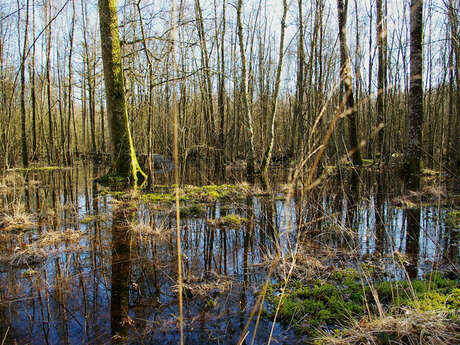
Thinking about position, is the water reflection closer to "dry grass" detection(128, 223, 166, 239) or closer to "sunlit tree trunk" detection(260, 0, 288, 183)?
"dry grass" detection(128, 223, 166, 239)

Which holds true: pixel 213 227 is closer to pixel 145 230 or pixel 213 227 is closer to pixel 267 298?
pixel 145 230

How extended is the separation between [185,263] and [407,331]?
7.03ft

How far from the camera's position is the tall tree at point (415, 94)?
6969 mm

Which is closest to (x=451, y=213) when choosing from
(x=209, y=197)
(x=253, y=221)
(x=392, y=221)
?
(x=392, y=221)

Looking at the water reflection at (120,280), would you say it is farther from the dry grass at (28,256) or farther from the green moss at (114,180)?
the green moss at (114,180)

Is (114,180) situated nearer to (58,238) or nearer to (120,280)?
(58,238)

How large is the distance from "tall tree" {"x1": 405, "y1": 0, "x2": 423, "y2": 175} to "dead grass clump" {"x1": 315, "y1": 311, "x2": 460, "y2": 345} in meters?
6.36

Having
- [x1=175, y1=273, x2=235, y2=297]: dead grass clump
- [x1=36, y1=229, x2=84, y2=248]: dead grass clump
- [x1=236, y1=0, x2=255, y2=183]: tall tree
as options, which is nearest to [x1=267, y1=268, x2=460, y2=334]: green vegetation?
[x1=175, y1=273, x2=235, y2=297]: dead grass clump

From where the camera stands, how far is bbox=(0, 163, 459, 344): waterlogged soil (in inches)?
79.8

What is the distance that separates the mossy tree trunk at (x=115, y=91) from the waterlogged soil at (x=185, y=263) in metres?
2.02

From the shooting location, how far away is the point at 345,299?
93.6 inches

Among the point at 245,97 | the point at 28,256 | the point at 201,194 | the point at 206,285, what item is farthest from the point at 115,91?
the point at 206,285

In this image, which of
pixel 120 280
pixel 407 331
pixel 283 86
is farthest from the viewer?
pixel 283 86

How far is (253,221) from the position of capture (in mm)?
4840
